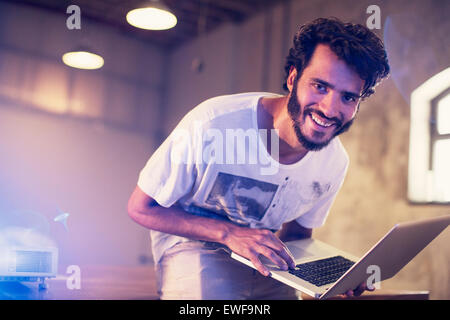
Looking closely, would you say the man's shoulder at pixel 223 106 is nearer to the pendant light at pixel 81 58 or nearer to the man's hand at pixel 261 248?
the man's hand at pixel 261 248

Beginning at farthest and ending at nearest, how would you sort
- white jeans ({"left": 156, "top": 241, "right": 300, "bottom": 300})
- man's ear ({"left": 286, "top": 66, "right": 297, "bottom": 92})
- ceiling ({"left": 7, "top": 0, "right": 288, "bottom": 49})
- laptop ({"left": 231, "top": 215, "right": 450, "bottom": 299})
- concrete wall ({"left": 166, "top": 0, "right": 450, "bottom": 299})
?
1. concrete wall ({"left": 166, "top": 0, "right": 450, "bottom": 299})
2. ceiling ({"left": 7, "top": 0, "right": 288, "bottom": 49})
3. man's ear ({"left": 286, "top": 66, "right": 297, "bottom": 92})
4. white jeans ({"left": 156, "top": 241, "right": 300, "bottom": 300})
5. laptop ({"left": 231, "top": 215, "right": 450, "bottom": 299})

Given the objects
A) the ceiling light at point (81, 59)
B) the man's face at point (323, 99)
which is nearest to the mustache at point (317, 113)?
the man's face at point (323, 99)

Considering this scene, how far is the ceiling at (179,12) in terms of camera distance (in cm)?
144

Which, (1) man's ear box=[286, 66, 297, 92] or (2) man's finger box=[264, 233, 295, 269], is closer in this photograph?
(2) man's finger box=[264, 233, 295, 269]

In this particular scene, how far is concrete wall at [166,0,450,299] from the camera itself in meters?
1.86

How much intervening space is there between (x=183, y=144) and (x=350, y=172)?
1.83 metres

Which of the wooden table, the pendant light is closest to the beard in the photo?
the wooden table

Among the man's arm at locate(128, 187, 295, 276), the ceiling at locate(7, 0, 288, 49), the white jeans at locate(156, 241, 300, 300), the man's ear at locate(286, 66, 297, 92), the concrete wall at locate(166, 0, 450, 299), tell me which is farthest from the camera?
A: the concrete wall at locate(166, 0, 450, 299)

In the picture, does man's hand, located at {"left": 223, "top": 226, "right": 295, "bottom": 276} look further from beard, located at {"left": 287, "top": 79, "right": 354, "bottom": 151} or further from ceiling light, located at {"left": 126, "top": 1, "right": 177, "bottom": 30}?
ceiling light, located at {"left": 126, "top": 1, "right": 177, "bottom": 30}

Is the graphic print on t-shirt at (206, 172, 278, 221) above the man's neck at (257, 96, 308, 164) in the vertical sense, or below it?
below

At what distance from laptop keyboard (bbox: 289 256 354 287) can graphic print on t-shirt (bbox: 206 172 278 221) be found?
0.20 m

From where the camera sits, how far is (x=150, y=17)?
1571 millimetres

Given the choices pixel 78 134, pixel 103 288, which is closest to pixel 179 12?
pixel 78 134
